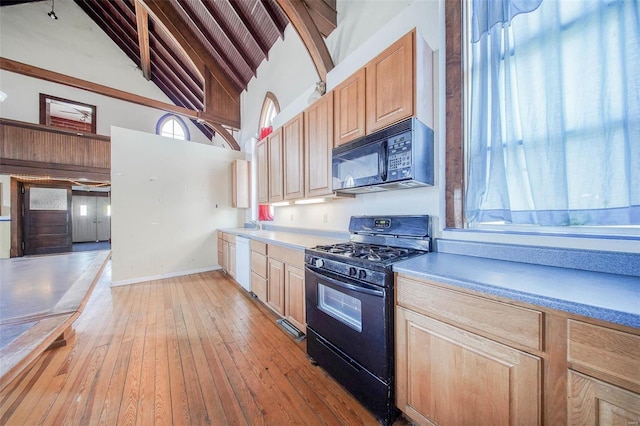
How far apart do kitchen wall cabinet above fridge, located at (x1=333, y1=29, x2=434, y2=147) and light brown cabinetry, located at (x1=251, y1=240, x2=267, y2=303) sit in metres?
1.70

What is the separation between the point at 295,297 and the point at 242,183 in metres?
3.40

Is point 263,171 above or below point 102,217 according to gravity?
above

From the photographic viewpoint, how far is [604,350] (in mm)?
695

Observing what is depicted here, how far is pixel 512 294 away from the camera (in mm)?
845

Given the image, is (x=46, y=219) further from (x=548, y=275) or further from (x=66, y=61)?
(x=548, y=275)

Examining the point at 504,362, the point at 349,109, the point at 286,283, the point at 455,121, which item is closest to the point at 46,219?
the point at 286,283

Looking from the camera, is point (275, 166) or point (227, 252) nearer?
point (275, 166)

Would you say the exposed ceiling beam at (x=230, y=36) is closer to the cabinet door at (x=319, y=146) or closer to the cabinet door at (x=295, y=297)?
the cabinet door at (x=319, y=146)

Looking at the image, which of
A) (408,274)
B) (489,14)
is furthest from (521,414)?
(489,14)

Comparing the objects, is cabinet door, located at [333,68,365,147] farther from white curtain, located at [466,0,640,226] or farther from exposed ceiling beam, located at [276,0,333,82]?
exposed ceiling beam, located at [276,0,333,82]

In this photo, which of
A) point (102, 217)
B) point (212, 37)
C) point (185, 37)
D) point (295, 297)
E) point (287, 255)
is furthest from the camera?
point (102, 217)

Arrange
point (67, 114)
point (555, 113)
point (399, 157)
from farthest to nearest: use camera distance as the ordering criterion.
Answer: point (67, 114) < point (399, 157) < point (555, 113)

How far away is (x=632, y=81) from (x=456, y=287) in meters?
1.18

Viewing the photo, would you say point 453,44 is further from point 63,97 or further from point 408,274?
point 63,97
